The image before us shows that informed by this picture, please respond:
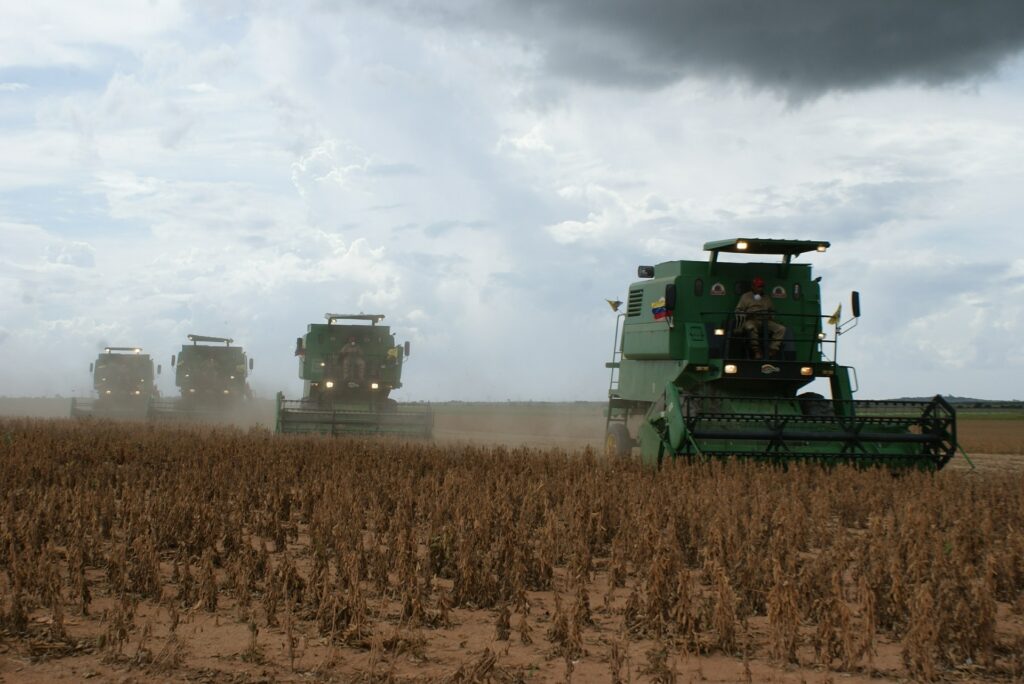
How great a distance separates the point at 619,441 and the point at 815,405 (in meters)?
3.30

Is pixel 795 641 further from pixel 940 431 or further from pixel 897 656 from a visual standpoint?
pixel 940 431

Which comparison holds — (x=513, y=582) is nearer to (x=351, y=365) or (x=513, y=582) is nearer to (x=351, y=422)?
(x=351, y=422)

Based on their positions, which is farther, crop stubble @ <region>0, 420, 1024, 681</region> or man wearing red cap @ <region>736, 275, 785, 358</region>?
man wearing red cap @ <region>736, 275, 785, 358</region>

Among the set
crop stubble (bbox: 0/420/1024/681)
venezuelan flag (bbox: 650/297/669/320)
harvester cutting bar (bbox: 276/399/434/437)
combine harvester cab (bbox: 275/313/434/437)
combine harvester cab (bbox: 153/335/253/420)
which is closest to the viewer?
crop stubble (bbox: 0/420/1024/681)

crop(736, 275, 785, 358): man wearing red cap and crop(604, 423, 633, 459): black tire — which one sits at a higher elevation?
crop(736, 275, 785, 358): man wearing red cap

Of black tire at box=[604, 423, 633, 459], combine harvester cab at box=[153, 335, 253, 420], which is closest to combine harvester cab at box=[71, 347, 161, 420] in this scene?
combine harvester cab at box=[153, 335, 253, 420]

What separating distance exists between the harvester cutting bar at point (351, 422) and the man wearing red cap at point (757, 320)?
9386mm

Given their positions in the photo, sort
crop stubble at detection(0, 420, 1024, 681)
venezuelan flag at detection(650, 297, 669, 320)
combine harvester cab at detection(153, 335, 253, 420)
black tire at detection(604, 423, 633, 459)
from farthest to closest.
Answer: combine harvester cab at detection(153, 335, 253, 420) < black tire at detection(604, 423, 633, 459) < venezuelan flag at detection(650, 297, 669, 320) < crop stubble at detection(0, 420, 1024, 681)

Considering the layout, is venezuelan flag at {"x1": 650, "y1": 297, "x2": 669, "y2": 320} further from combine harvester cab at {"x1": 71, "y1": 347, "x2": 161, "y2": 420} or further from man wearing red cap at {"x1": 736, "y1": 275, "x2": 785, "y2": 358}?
combine harvester cab at {"x1": 71, "y1": 347, "x2": 161, "y2": 420}

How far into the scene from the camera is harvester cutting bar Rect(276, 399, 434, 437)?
71.2 ft

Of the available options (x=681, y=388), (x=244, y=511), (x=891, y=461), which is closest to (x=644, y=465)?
(x=681, y=388)

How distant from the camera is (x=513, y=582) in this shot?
5.95 meters

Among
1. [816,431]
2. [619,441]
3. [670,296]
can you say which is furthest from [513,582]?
[619,441]

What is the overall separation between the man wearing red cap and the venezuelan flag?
42.8 inches
